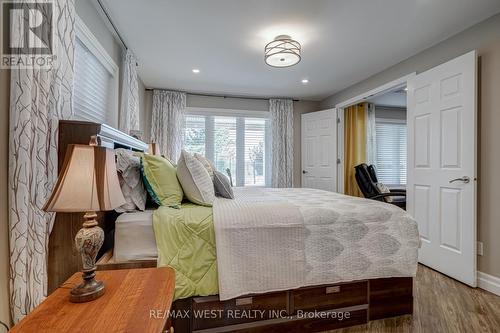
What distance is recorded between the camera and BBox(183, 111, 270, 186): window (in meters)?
4.67

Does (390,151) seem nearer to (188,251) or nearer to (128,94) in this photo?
(128,94)

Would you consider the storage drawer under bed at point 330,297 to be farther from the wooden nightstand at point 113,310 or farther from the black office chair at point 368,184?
the black office chair at point 368,184

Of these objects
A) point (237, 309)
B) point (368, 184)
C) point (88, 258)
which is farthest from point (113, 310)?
point (368, 184)

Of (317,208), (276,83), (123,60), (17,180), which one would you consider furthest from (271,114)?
(17,180)

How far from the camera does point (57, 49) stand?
136 centimetres

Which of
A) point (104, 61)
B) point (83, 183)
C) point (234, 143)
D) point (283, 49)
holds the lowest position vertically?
point (83, 183)

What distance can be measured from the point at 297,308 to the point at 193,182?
42.9 inches

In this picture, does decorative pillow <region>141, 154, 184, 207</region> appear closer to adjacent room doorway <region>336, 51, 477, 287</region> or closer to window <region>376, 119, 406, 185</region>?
adjacent room doorway <region>336, 51, 477, 287</region>

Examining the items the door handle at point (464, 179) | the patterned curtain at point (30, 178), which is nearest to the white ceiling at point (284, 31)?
the patterned curtain at point (30, 178)

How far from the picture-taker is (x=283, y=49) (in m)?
2.52

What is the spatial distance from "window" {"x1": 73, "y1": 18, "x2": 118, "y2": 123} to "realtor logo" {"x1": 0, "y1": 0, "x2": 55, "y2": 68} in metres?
0.64

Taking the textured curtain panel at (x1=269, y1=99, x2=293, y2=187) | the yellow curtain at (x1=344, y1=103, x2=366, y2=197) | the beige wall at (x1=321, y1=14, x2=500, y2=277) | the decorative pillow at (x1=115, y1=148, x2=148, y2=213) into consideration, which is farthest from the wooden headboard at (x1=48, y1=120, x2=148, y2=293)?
the yellow curtain at (x1=344, y1=103, x2=366, y2=197)

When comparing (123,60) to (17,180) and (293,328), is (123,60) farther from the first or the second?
(293,328)

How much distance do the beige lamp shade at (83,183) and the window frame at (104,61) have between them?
1365 millimetres
